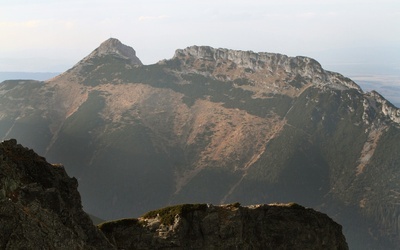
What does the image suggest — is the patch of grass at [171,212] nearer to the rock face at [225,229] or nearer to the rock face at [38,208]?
the rock face at [225,229]

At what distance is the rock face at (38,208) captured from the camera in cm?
4466

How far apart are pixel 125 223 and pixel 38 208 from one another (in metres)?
18.9

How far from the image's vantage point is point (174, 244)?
65.6 metres

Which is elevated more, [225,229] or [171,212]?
[171,212]

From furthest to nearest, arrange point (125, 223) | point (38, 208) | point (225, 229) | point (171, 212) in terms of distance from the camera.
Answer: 1. point (225, 229)
2. point (171, 212)
3. point (125, 223)
4. point (38, 208)

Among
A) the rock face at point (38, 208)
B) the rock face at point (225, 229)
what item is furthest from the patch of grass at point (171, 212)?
the rock face at point (38, 208)

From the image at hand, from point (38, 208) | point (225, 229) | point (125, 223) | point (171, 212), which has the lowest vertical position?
point (225, 229)

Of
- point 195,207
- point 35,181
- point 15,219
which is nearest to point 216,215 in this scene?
point 195,207

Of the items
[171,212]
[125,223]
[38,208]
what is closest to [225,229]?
[171,212]

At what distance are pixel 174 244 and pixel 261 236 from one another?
44.4 ft

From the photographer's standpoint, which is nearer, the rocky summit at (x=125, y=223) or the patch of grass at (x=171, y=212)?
the rocky summit at (x=125, y=223)

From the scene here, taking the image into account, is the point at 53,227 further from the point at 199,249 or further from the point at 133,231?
the point at 199,249

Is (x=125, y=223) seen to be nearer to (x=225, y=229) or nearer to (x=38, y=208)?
(x=225, y=229)

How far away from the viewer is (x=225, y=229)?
6862 cm
